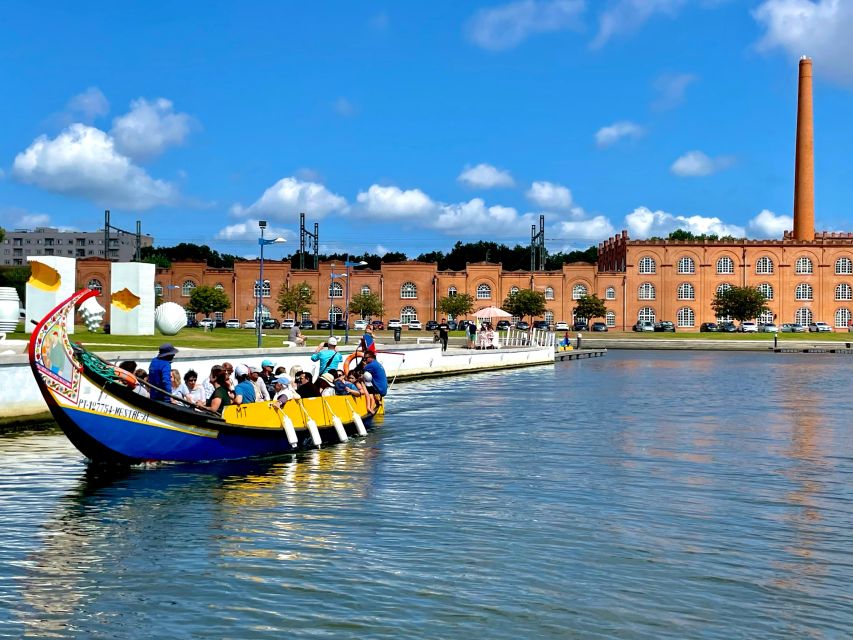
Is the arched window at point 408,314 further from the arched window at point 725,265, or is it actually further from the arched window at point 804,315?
the arched window at point 804,315

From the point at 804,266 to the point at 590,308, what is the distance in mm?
28234

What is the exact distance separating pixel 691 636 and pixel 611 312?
117 meters

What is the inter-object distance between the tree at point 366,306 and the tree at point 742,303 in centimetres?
4114

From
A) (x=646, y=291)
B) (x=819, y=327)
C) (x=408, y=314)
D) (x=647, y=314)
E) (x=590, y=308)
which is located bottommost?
(x=819, y=327)

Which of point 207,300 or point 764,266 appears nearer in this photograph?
point 207,300

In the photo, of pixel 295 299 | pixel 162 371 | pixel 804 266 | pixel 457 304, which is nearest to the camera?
pixel 162 371

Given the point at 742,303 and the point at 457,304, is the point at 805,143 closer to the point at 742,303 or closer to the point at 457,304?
the point at 742,303

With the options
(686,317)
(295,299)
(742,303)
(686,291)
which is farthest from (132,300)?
(686,317)

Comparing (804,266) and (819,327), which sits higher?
(804,266)

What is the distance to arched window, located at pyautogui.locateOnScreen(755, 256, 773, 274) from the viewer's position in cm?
12362

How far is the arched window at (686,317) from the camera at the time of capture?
124312mm

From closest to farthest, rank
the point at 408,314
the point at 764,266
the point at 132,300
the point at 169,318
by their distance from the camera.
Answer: the point at 132,300 < the point at 169,318 < the point at 764,266 < the point at 408,314

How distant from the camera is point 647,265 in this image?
124938 millimetres

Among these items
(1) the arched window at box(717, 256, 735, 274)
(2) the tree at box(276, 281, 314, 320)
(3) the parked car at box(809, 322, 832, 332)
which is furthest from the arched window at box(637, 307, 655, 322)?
(2) the tree at box(276, 281, 314, 320)
